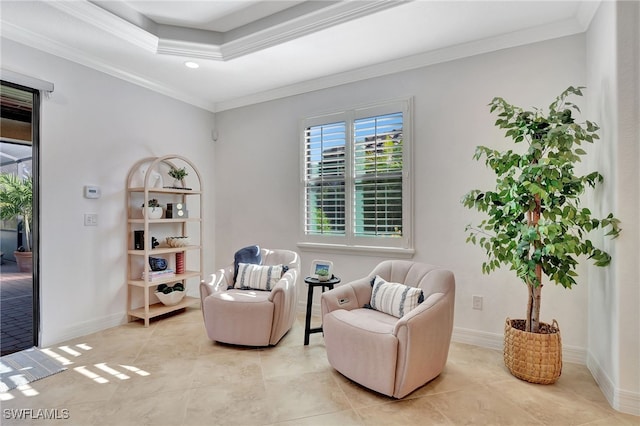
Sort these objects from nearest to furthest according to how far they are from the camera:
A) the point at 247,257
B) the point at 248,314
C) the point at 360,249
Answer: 1. the point at 248,314
2. the point at 247,257
3. the point at 360,249

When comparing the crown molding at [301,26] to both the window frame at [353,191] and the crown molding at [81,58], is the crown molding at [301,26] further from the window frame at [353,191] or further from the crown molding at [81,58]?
the crown molding at [81,58]

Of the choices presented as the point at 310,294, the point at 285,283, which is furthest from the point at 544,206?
the point at 285,283

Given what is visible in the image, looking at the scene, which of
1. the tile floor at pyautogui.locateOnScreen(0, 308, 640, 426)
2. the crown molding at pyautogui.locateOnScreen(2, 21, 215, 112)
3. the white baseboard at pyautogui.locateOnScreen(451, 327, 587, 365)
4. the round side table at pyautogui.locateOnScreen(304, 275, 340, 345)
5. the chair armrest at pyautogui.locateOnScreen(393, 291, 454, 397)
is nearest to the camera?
the tile floor at pyautogui.locateOnScreen(0, 308, 640, 426)

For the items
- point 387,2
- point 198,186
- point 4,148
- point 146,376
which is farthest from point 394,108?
point 4,148

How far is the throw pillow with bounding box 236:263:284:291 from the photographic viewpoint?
10.4 feet

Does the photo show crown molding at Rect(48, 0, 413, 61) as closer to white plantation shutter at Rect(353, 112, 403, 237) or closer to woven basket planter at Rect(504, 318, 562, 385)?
white plantation shutter at Rect(353, 112, 403, 237)

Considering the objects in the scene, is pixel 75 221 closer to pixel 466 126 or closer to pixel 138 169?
pixel 138 169

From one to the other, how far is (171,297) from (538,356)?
11.3ft

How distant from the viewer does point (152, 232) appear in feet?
12.5

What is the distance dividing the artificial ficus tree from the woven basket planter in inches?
4.3

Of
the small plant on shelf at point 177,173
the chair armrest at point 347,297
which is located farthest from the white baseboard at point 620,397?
the small plant on shelf at point 177,173

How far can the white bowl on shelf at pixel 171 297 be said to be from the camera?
3622 millimetres

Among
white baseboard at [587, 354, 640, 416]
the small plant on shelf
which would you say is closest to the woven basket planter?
white baseboard at [587, 354, 640, 416]

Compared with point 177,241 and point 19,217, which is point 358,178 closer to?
point 177,241
